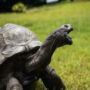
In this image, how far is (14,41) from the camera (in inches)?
101

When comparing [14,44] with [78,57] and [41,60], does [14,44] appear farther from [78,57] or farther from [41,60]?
[78,57]

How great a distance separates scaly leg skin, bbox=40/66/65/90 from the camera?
267 centimetres

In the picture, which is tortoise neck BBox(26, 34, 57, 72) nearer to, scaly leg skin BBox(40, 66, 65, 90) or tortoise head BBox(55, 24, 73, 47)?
tortoise head BBox(55, 24, 73, 47)

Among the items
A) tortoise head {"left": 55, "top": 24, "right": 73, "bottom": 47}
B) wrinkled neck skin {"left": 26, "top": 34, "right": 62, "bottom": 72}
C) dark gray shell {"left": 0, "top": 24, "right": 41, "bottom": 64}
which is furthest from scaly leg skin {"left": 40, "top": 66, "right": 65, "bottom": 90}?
tortoise head {"left": 55, "top": 24, "right": 73, "bottom": 47}

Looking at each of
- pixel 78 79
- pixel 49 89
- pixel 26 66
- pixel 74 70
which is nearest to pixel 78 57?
pixel 74 70

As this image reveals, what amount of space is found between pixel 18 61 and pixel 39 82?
796mm

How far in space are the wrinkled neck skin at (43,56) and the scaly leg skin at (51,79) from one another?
241mm

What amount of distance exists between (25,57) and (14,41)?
0.78 feet

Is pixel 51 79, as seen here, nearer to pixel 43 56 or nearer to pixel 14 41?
pixel 43 56

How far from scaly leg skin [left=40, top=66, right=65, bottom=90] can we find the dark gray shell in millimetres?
355

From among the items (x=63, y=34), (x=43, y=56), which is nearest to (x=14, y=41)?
(x=43, y=56)

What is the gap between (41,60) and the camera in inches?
92.2

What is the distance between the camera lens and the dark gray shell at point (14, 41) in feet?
7.99

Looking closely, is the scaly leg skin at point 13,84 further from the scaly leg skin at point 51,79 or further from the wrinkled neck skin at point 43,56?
the scaly leg skin at point 51,79
